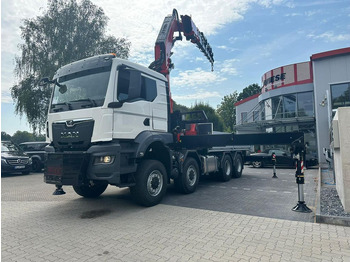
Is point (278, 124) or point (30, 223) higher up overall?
point (278, 124)

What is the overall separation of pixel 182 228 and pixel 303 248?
2017mm

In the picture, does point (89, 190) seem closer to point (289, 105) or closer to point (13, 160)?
point (13, 160)

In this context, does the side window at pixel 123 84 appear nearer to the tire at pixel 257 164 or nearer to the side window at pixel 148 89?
the side window at pixel 148 89

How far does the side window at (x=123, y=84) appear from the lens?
18.0 ft

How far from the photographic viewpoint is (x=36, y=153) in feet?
53.7

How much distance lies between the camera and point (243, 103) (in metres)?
32.2

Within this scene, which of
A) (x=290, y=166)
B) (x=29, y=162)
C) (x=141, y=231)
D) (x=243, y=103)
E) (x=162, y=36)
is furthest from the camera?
(x=243, y=103)

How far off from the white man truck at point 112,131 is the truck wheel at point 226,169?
9.59ft

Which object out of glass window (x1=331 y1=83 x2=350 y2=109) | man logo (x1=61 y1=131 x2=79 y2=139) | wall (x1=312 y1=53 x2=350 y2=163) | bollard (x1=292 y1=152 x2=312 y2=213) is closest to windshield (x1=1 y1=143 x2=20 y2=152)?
man logo (x1=61 y1=131 x2=79 y2=139)

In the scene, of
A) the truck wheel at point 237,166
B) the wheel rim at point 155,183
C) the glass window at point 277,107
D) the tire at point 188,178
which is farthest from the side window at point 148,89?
the glass window at point 277,107

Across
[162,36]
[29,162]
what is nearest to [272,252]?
[162,36]

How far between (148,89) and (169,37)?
3.44 m

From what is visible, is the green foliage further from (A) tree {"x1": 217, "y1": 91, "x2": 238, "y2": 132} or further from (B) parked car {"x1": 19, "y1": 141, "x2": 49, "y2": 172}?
(B) parked car {"x1": 19, "y1": 141, "x2": 49, "y2": 172}

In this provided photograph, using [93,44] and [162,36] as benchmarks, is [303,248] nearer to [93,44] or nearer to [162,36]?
[162,36]
